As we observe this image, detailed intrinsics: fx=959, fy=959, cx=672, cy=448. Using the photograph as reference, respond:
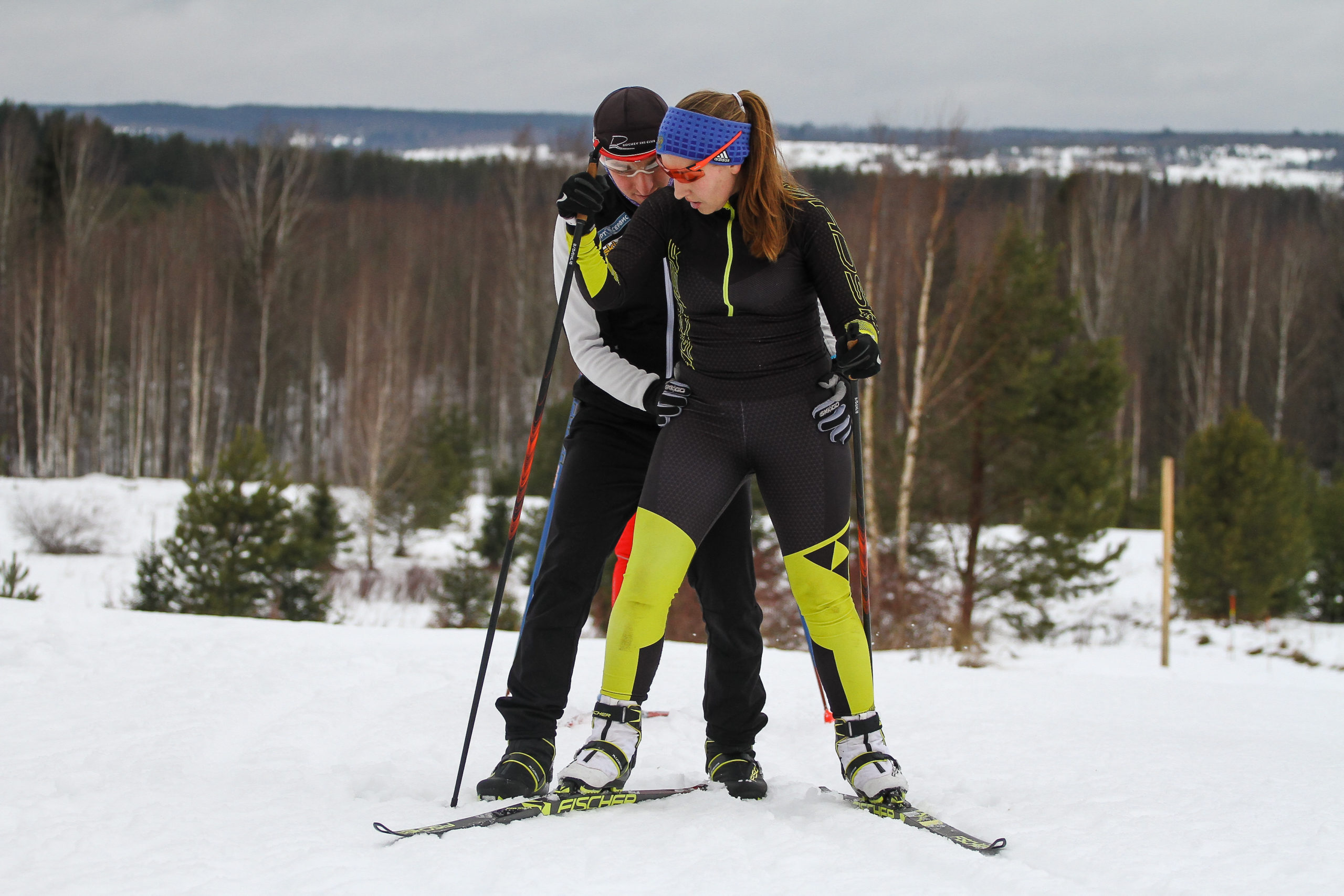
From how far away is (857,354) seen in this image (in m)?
2.20

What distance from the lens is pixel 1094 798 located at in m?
2.42

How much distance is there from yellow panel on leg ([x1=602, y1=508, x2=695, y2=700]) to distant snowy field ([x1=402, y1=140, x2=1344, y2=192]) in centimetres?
98

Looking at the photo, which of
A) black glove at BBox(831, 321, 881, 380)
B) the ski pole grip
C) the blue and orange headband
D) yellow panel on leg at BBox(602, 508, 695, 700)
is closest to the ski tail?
yellow panel on leg at BBox(602, 508, 695, 700)

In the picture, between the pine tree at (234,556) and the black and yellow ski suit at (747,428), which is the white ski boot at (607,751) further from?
the pine tree at (234,556)

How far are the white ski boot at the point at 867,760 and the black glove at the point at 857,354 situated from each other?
813 mm

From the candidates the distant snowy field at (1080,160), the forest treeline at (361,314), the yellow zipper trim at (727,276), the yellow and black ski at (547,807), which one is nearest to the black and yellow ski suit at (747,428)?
the yellow zipper trim at (727,276)

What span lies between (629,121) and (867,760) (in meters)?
1.70

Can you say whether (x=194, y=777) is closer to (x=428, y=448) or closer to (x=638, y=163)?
(x=638, y=163)

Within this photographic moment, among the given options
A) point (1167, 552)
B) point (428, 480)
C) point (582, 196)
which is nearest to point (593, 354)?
point (582, 196)

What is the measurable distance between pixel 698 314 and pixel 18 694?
8.50 feet

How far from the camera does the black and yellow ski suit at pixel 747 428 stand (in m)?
2.25

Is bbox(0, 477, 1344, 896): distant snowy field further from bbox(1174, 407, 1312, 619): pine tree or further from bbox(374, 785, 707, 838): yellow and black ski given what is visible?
bbox(1174, 407, 1312, 619): pine tree

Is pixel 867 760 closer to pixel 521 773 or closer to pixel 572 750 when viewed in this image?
pixel 521 773

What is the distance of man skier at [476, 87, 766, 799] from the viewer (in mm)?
2494
